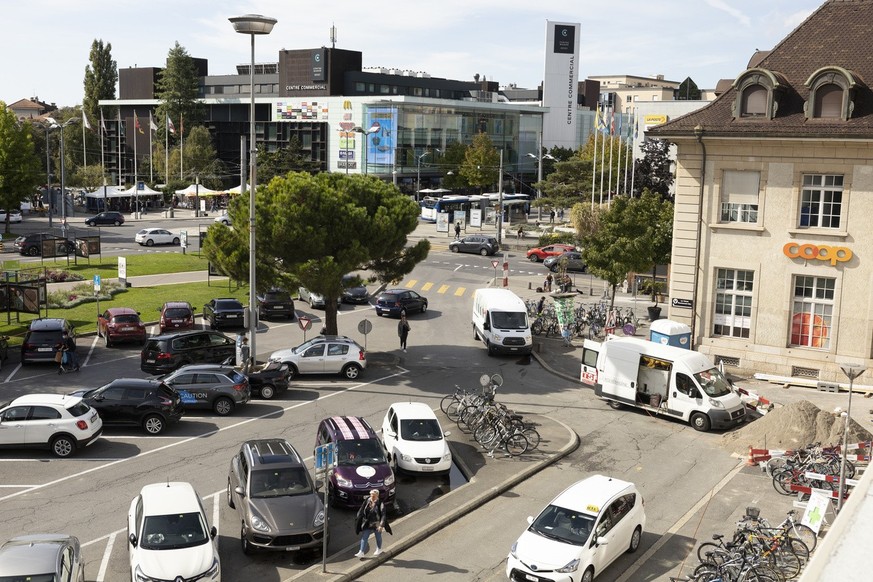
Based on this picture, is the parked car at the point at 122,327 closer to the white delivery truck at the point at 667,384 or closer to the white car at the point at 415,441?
the white car at the point at 415,441

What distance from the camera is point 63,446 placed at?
23234 mm

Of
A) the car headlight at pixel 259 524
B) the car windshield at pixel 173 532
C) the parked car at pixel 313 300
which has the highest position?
the parked car at pixel 313 300

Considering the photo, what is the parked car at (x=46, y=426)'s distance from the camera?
23.0 m

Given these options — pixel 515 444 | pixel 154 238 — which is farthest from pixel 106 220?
pixel 515 444

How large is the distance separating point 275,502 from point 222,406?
10207mm

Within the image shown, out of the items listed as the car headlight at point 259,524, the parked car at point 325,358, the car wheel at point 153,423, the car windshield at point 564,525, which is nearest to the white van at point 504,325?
the parked car at point 325,358

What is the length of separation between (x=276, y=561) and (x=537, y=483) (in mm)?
7238

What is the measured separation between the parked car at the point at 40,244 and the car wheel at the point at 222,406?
3108 cm

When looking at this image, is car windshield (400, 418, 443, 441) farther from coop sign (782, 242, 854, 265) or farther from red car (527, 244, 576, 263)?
red car (527, 244, 576, 263)

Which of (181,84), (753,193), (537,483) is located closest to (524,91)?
(181,84)

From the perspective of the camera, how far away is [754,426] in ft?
81.1

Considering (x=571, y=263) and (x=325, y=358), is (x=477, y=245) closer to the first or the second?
(x=571, y=263)

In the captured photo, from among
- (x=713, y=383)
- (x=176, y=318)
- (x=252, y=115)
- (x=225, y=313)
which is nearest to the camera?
(x=713, y=383)

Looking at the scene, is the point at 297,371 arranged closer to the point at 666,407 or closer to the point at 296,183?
the point at 296,183
